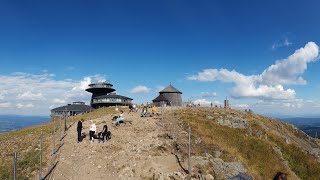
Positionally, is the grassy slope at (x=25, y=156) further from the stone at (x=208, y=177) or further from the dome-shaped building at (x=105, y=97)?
the dome-shaped building at (x=105, y=97)

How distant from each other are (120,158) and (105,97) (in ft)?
241

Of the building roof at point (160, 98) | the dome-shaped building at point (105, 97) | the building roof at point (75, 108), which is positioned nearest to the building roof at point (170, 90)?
the building roof at point (160, 98)

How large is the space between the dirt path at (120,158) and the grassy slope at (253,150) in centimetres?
480

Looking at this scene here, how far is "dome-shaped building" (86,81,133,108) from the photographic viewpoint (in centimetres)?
9956

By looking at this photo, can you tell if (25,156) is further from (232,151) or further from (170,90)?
(170,90)

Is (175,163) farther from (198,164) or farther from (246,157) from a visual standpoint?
(246,157)

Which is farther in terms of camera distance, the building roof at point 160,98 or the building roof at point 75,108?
the building roof at point 75,108

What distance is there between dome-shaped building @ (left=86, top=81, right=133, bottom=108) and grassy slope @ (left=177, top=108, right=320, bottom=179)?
54.4 meters

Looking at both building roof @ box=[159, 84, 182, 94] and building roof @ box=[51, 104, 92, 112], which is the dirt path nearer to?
building roof @ box=[159, 84, 182, 94]

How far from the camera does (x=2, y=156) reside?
32.5m

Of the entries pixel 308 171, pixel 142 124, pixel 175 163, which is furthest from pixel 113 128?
pixel 308 171

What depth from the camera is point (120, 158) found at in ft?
92.1

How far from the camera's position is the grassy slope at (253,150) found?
33125 mm

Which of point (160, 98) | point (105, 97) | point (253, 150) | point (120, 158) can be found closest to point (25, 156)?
point (120, 158)
